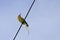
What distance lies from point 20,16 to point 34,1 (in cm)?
284

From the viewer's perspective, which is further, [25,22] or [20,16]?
[20,16]

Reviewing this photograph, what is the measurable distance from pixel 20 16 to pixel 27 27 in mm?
1182

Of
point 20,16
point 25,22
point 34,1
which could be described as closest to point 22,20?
point 25,22

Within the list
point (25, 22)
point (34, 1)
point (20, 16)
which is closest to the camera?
point (34, 1)

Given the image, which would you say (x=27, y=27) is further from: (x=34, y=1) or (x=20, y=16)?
(x=34, y=1)

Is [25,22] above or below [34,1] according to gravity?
below

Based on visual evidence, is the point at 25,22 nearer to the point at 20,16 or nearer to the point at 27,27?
the point at 27,27

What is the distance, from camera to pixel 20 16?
35.7ft

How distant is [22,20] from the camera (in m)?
9.78

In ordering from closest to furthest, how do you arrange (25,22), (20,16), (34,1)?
(34,1)
(25,22)
(20,16)

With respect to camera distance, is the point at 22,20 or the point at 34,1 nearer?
the point at 34,1

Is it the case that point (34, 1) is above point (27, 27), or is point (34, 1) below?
above

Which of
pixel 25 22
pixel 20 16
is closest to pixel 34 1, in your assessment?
pixel 25 22

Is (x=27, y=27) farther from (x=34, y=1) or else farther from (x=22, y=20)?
(x=34, y=1)
